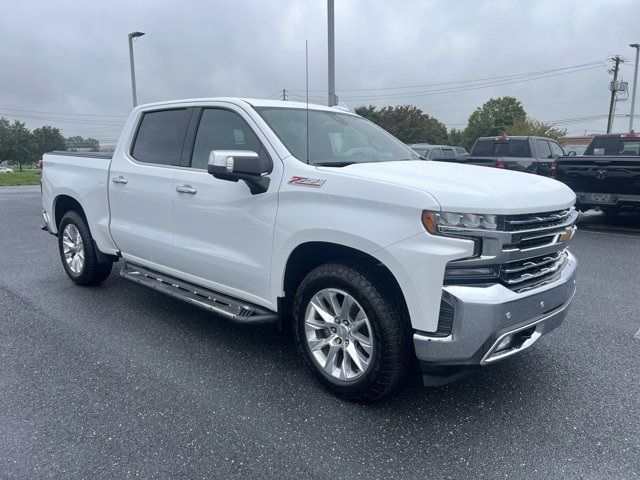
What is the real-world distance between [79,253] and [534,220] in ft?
15.7

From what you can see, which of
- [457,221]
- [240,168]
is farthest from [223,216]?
[457,221]

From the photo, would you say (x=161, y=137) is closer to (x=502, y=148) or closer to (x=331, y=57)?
(x=331, y=57)

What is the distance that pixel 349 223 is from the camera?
304cm

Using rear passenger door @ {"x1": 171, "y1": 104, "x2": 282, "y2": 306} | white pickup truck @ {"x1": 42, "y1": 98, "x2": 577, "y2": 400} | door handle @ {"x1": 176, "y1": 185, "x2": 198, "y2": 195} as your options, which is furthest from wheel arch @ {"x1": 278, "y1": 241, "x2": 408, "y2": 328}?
door handle @ {"x1": 176, "y1": 185, "x2": 198, "y2": 195}

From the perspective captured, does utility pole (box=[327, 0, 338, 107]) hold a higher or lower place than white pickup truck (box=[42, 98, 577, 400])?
higher

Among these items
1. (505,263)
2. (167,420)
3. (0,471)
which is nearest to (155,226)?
(167,420)

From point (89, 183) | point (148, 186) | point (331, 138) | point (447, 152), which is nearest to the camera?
point (331, 138)

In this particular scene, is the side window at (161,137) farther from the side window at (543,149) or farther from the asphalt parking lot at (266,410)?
the side window at (543,149)

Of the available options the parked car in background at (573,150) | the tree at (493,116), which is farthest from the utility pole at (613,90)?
the tree at (493,116)

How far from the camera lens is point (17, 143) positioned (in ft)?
217

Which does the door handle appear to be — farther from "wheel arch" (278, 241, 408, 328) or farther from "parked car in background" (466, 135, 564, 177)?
"parked car in background" (466, 135, 564, 177)

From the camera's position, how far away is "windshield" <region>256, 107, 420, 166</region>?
3.71 m

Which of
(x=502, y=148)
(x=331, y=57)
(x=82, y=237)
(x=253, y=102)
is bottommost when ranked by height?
(x=82, y=237)

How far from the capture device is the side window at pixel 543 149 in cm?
1380
